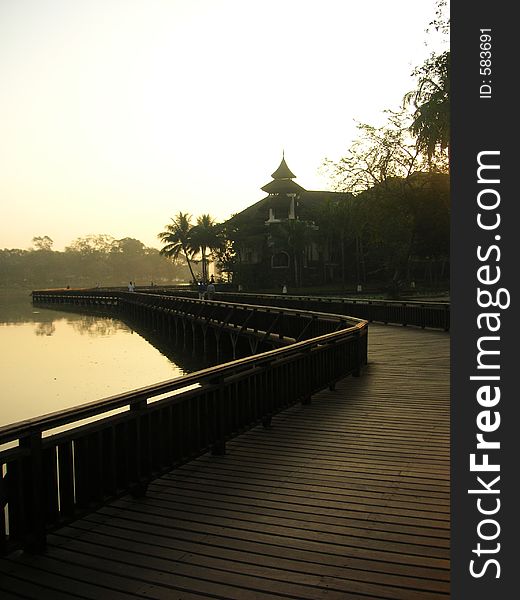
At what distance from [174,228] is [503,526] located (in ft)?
303

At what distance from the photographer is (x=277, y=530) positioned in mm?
5156

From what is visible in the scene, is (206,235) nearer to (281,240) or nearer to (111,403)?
(281,240)

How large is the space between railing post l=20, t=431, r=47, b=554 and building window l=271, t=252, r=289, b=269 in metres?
61.5

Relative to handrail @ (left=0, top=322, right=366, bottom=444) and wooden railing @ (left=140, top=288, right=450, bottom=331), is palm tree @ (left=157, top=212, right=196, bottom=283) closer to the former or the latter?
wooden railing @ (left=140, top=288, right=450, bottom=331)

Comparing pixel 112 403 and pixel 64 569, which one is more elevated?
pixel 112 403

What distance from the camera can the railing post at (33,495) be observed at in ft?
15.3

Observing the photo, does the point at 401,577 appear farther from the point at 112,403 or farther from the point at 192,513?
the point at 112,403

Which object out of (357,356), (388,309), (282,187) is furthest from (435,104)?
(282,187)

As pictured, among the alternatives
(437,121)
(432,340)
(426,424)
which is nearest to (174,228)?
(437,121)

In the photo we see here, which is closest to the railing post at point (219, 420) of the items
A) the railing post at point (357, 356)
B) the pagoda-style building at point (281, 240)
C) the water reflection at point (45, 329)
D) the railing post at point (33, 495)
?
the railing post at point (33, 495)

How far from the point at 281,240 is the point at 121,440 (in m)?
58.5

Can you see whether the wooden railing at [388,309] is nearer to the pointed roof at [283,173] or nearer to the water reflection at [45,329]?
the water reflection at [45,329]

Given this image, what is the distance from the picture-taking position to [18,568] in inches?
175

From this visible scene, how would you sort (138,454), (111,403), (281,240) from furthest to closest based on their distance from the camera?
(281,240)
(138,454)
(111,403)
